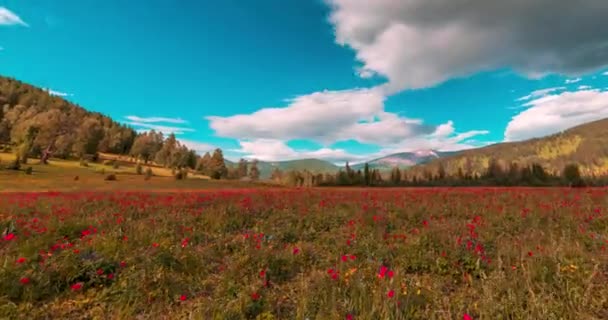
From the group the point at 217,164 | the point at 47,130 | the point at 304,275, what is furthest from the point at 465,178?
the point at 47,130

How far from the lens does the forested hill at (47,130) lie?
228 ft

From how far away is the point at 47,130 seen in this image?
72.3 metres

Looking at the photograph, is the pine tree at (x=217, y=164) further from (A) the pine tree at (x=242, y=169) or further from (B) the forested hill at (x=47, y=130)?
(B) the forested hill at (x=47, y=130)

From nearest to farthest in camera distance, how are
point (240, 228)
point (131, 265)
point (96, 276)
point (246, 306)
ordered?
point (246, 306) < point (96, 276) < point (131, 265) < point (240, 228)

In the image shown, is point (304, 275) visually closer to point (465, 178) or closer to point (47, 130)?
point (47, 130)

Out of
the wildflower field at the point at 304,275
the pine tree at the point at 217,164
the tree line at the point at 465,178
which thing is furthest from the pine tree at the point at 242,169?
the wildflower field at the point at 304,275

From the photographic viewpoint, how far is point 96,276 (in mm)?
4332

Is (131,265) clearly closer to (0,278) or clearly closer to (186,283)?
(186,283)

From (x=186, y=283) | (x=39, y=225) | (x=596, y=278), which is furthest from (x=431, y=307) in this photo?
(x=39, y=225)

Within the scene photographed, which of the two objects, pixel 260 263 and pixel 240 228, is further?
pixel 240 228

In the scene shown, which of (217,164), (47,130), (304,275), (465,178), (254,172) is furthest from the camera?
(254,172)

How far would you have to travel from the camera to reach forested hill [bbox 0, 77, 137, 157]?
69.6 metres

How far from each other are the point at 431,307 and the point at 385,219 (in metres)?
5.47

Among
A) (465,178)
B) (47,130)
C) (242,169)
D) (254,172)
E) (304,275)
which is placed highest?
(47,130)
